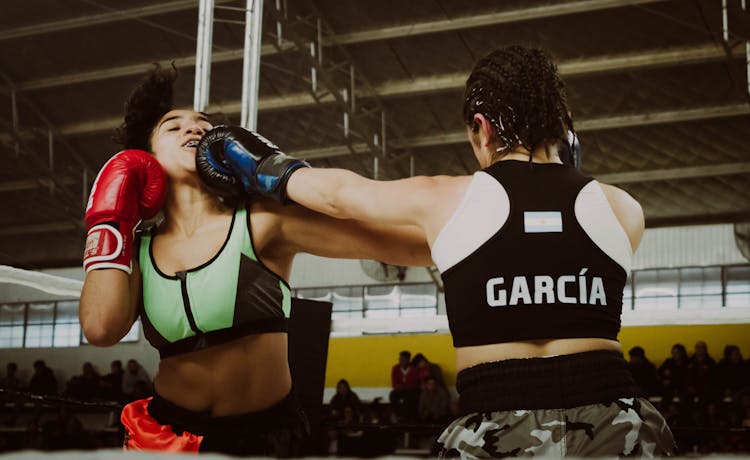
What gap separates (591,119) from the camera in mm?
11055

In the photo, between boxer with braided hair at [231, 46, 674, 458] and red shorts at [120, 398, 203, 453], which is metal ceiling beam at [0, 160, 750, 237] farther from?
boxer with braided hair at [231, 46, 674, 458]

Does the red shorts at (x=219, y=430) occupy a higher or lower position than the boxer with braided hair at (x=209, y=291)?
lower

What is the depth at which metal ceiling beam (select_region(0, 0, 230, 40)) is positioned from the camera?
10.5 meters

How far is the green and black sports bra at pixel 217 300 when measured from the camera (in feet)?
6.66

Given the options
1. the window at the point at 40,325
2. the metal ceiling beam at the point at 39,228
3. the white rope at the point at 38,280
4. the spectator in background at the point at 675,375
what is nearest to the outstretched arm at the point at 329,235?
the white rope at the point at 38,280

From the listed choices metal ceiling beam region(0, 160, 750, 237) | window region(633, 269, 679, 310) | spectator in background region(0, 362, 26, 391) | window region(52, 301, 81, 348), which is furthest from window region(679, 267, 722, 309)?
window region(52, 301, 81, 348)

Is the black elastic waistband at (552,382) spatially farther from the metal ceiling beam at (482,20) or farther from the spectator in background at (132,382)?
the spectator in background at (132,382)

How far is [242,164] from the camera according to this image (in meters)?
2.06

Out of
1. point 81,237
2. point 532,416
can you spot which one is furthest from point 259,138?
point 81,237

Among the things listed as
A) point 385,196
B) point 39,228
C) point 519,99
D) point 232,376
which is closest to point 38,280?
point 232,376

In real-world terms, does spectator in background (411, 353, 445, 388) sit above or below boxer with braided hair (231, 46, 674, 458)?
below

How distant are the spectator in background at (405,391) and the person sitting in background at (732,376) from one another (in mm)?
3772

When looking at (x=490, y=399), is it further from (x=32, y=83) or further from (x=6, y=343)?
(x=6, y=343)

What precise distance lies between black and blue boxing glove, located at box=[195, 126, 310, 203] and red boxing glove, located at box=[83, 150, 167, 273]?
0.52ft
